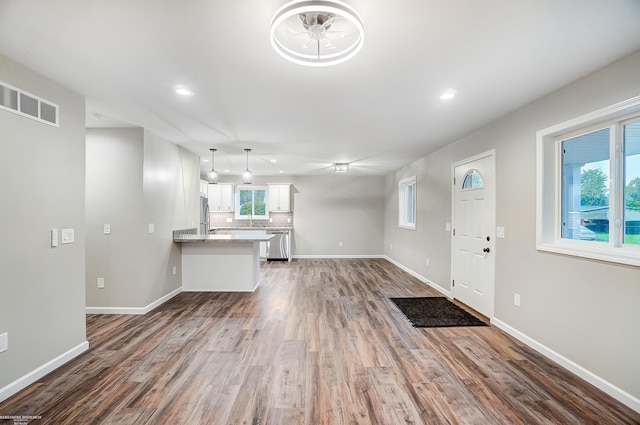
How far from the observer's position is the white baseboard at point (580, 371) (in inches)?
77.2

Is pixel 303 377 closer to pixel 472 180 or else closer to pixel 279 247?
pixel 472 180

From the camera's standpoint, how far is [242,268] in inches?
189

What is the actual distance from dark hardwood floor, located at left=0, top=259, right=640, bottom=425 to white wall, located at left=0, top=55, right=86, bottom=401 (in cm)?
31

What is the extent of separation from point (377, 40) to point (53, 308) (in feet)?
11.1

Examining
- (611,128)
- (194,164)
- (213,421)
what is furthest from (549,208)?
(194,164)

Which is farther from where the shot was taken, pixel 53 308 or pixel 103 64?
pixel 53 308

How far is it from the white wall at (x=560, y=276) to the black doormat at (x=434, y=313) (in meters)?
0.41

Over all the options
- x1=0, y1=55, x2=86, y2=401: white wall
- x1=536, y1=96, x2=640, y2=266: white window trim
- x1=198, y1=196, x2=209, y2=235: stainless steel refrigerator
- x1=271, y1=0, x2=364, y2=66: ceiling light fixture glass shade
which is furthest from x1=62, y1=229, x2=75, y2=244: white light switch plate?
x1=536, y1=96, x2=640, y2=266: white window trim

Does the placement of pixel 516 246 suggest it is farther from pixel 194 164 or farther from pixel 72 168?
pixel 194 164

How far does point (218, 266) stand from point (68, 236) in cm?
245

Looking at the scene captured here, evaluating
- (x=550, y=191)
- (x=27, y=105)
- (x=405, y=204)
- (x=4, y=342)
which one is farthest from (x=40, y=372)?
(x=405, y=204)

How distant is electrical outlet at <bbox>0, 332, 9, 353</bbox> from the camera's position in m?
1.99

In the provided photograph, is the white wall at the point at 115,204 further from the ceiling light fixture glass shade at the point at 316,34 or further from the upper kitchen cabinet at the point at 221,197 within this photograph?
the upper kitchen cabinet at the point at 221,197

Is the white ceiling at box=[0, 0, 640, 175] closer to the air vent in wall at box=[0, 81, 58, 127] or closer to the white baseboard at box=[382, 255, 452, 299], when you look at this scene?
the air vent in wall at box=[0, 81, 58, 127]
